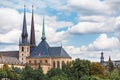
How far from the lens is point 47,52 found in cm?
15500

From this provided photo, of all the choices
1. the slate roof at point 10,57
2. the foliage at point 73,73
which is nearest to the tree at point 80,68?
the foliage at point 73,73

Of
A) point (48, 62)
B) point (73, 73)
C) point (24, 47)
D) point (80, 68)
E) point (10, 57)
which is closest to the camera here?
point (73, 73)

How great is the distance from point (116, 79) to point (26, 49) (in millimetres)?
68056

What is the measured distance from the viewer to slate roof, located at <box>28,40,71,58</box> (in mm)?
154625

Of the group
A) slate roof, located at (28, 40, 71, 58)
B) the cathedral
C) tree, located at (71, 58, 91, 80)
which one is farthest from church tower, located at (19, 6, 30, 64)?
tree, located at (71, 58, 91, 80)

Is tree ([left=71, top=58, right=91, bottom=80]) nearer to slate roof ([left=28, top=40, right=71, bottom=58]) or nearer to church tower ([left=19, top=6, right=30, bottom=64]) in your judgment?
slate roof ([left=28, top=40, right=71, bottom=58])

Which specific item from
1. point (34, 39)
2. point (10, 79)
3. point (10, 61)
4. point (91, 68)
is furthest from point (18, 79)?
point (34, 39)

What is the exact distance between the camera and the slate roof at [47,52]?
507 ft

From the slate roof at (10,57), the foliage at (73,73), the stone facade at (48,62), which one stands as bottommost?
A: the foliage at (73,73)

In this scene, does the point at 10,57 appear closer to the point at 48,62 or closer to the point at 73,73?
the point at 48,62

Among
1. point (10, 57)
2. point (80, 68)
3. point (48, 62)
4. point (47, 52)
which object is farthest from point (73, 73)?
point (10, 57)

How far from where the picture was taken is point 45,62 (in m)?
155

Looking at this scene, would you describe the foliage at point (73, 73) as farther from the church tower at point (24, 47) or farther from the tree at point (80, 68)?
the church tower at point (24, 47)

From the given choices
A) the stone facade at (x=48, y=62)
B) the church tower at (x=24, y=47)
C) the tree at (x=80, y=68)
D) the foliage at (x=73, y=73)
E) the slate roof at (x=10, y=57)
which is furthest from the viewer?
the church tower at (x=24, y=47)
